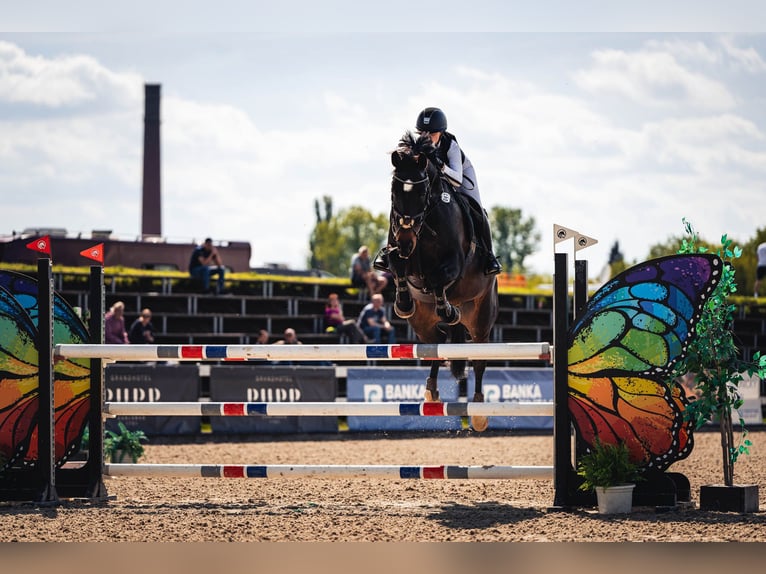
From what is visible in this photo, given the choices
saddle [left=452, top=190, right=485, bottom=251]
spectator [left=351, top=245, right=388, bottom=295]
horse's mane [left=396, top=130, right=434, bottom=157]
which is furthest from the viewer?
spectator [left=351, top=245, right=388, bottom=295]

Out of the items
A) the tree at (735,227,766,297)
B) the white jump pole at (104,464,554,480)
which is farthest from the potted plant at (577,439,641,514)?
the tree at (735,227,766,297)

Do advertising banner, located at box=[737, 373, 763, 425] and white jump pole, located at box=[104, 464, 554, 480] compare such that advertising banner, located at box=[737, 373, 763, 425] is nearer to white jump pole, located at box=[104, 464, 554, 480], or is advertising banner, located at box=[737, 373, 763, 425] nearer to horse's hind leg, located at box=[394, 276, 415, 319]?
horse's hind leg, located at box=[394, 276, 415, 319]

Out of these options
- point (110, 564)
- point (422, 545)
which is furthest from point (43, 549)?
point (422, 545)

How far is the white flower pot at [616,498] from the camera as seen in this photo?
5871mm

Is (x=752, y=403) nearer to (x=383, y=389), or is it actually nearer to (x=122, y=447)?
(x=383, y=389)

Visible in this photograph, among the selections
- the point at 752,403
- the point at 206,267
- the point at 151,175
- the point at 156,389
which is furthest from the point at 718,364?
the point at 151,175

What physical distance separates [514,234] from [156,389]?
62.3 metres

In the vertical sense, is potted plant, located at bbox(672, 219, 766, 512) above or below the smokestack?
below

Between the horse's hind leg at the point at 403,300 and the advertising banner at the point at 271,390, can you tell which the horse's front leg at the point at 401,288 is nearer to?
the horse's hind leg at the point at 403,300

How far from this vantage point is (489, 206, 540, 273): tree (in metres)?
73.5

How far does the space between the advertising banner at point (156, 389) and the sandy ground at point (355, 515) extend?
481 cm

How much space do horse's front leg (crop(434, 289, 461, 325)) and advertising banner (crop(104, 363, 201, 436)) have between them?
7.03m

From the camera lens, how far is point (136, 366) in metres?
13.5

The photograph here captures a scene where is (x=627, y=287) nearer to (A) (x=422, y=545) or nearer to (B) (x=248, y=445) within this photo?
(A) (x=422, y=545)
